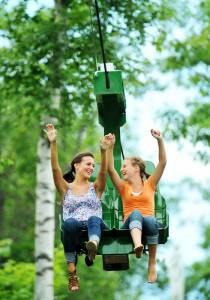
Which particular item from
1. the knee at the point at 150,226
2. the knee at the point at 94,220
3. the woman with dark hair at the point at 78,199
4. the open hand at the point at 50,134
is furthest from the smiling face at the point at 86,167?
the knee at the point at 150,226

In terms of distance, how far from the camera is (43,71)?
1748 centimetres

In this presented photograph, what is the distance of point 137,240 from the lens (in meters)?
8.53

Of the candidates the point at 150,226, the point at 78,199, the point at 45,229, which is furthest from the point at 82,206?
the point at 45,229

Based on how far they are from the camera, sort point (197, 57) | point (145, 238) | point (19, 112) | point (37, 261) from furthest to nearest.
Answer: point (197, 57) → point (19, 112) → point (37, 261) → point (145, 238)

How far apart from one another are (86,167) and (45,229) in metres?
8.01

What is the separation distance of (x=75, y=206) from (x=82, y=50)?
A: 874cm

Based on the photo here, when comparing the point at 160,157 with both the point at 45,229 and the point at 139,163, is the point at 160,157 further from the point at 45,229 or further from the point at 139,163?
the point at 45,229

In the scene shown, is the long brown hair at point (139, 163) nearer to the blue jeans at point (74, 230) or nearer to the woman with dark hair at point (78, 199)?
the woman with dark hair at point (78, 199)

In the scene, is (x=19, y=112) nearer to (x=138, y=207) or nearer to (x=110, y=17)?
(x=110, y=17)

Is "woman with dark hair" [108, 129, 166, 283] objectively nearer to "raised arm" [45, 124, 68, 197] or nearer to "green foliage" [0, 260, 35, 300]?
"raised arm" [45, 124, 68, 197]

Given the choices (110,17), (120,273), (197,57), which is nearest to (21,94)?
(110,17)

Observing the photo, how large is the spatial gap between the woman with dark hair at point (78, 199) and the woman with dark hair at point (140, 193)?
189mm

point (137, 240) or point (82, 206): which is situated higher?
point (82, 206)

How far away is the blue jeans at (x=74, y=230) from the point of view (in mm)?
8555
